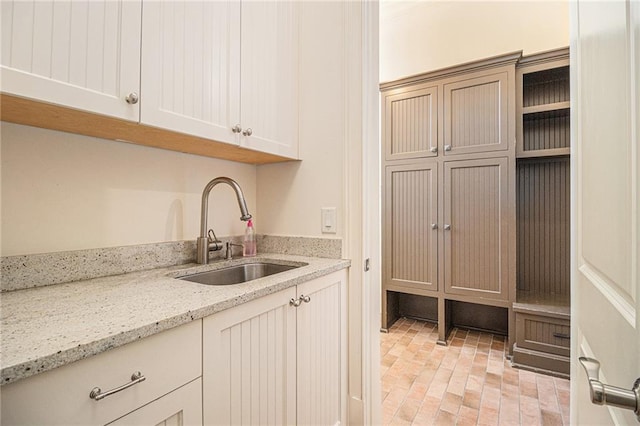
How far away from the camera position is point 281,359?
100 cm

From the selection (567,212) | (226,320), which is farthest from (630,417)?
(567,212)

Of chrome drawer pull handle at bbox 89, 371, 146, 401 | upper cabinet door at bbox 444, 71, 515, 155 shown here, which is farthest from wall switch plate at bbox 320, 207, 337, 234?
upper cabinet door at bbox 444, 71, 515, 155

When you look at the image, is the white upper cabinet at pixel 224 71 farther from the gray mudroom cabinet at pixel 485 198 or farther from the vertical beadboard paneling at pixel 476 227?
the vertical beadboard paneling at pixel 476 227

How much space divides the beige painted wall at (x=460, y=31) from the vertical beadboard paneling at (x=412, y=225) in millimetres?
1205

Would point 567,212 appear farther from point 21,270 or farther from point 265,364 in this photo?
point 21,270

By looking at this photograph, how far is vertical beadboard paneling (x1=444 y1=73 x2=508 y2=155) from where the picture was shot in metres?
2.30

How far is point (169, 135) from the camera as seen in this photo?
1.08 meters

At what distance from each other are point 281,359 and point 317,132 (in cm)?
106

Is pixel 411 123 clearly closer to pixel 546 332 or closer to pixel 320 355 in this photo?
pixel 546 332

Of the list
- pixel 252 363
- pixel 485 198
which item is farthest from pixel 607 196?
pixel 485 198

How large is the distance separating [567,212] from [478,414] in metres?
1.80

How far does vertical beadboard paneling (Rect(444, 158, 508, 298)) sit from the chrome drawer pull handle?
239cm

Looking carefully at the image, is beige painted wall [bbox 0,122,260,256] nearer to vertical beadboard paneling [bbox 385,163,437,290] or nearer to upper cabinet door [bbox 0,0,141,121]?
upper cabinet door [bbox 0,0,141,121]

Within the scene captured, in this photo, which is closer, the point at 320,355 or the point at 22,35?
the point at 22,35
